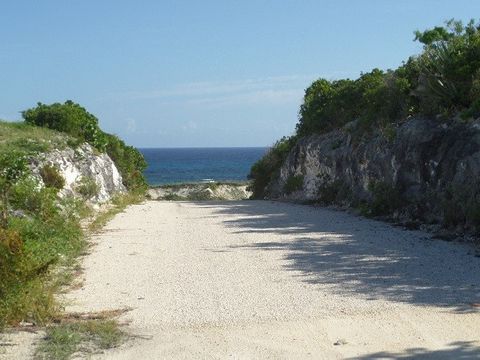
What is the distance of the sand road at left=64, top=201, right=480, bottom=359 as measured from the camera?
22.0 feet

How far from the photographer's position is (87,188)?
19922 mm

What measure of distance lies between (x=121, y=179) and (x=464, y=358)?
23.6m

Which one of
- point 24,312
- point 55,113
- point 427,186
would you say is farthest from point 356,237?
point 55,113

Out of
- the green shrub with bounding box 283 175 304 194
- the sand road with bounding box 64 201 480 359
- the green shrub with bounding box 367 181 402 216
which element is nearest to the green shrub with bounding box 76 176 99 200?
the sand road with bounding box 64 201 480 359

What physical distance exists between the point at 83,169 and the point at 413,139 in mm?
10341

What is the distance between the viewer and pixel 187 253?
1240cm

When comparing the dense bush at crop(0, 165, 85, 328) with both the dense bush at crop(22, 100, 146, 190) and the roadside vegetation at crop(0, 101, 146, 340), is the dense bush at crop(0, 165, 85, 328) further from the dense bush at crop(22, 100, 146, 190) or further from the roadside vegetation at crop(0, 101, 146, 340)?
the dense bush at crop(22, 100, 146, 190)

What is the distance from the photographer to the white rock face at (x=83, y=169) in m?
18.2

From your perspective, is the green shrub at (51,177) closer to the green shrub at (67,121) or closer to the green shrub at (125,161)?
the green shrub at (67,121)

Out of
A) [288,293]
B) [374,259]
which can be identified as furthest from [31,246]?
[374,259]

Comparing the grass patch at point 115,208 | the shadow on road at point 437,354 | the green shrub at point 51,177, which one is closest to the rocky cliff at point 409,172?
the grass patch at point 115,208

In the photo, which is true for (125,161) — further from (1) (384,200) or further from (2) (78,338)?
(2) (78,338)

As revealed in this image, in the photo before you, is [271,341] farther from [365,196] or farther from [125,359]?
[365,196]

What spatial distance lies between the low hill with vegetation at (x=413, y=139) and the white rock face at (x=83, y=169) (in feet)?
25.0
